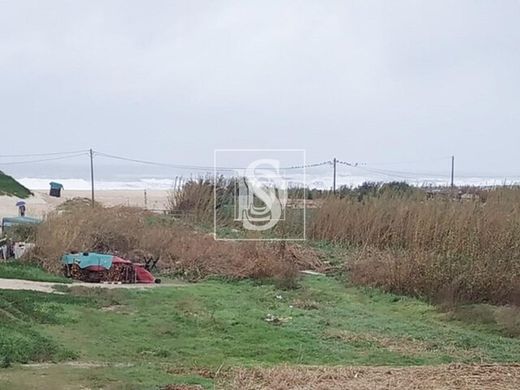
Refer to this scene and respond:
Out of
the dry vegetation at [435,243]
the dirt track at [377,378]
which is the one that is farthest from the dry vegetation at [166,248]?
the dirt track at [377,378]

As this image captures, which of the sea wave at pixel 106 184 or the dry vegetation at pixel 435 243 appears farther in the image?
the sea wave at pixel 106 184

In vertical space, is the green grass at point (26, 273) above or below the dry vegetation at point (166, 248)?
below

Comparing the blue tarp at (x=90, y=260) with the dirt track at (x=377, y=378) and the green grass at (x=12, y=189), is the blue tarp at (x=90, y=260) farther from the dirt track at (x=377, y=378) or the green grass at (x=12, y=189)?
the green grass at (x=12, y=189)

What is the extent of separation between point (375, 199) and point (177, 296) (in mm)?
7867

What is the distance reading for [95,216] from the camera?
1280cm

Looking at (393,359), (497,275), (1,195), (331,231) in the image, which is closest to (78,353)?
(393,359)

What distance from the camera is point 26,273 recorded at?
10141 mm

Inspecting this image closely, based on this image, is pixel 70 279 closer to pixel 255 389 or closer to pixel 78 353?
pixel 78 353

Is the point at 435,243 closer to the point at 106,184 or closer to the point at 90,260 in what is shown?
the point at 90,260

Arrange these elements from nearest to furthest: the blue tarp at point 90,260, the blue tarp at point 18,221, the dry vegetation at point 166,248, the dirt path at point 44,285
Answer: the dirt path at point 44,285, the blue tarp at point 90,260, the dry vegetation at point 166,248, the blue tarp at point 18,221

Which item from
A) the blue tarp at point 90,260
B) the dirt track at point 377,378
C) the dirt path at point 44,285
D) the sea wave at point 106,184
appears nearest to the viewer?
the dirt track at point 377,378

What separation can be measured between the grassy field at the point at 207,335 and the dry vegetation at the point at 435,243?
0.60 metres

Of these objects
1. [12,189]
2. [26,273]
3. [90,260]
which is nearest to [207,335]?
[90,260]

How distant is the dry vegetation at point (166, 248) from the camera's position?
11.2 m
